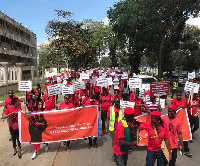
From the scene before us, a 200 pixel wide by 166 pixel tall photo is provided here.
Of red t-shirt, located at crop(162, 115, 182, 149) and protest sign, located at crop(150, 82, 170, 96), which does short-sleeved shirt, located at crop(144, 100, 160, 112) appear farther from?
red t-shirt, located at crop(162, 115, 182, 149)

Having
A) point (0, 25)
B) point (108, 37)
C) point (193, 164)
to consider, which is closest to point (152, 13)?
point (193, 164)

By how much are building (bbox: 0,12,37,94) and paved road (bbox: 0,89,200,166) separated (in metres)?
12.7

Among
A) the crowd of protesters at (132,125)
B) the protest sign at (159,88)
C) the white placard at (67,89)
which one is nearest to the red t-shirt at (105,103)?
the crowd of protesters at (132,125)

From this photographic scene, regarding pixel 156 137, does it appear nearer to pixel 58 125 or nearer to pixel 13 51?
pixel 58 125

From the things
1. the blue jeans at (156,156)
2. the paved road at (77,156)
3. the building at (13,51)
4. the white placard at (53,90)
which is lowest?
the paved road at (77,156)

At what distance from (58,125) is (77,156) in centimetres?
110

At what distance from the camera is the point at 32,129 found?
6445 millimetres

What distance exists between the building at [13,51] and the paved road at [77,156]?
41.8 ft

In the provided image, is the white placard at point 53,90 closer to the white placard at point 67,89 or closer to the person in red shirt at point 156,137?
the white placard at point 67,89

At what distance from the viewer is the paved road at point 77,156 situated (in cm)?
579

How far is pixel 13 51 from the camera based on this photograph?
119 ft

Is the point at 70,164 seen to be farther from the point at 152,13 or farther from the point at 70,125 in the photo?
the point at 152,13

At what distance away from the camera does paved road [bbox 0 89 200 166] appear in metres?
5.79

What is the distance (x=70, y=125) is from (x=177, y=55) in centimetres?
3129
